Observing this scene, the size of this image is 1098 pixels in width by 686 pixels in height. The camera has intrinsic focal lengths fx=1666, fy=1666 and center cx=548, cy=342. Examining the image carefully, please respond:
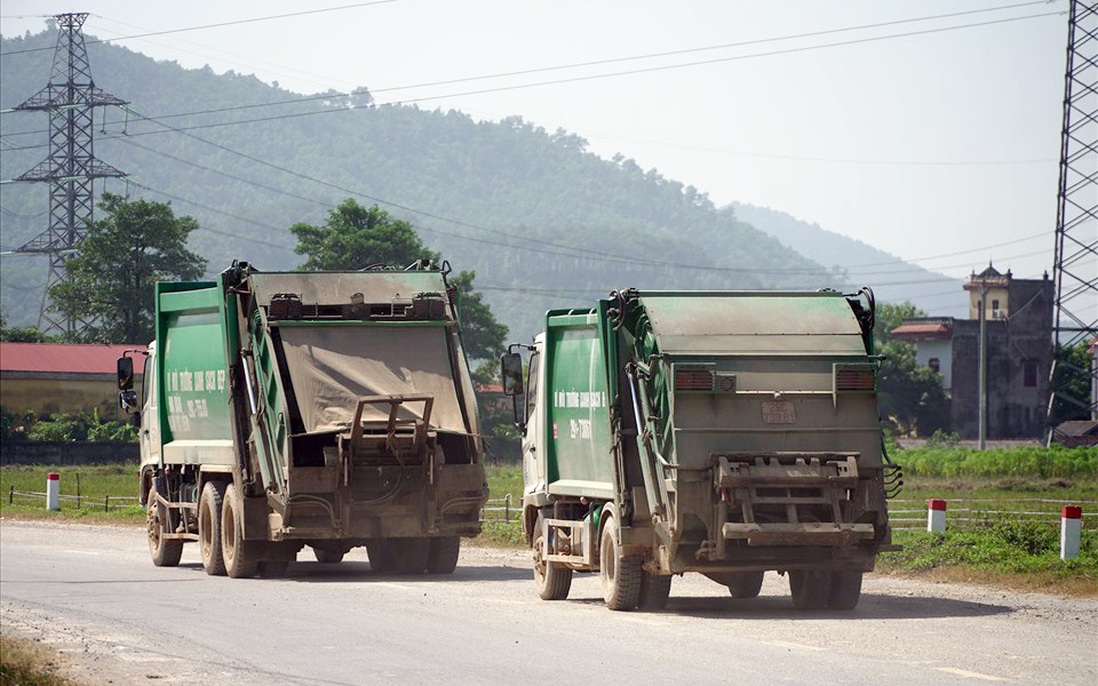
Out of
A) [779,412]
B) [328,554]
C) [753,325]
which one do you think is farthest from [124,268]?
[779,412]

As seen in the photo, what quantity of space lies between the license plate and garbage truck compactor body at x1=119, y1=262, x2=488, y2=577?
20.0ft

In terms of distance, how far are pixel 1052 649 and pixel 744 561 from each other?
3.45 metres

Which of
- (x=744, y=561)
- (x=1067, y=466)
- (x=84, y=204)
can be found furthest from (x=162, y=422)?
(x=84, y=204)

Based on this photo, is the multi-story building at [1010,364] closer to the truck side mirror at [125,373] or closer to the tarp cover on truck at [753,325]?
the truck side mirror at [125,373]

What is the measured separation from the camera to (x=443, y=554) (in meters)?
22.9

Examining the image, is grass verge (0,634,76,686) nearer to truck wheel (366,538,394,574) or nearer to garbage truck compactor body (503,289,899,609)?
garbage truck compactor body (503,289,899,609)

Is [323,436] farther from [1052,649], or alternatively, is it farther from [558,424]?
[1052,649]

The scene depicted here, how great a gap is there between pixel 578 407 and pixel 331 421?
4308 mm

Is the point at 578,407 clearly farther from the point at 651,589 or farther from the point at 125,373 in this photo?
the point at 125,373

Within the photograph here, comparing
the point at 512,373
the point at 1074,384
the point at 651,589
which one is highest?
the point at 1074,384

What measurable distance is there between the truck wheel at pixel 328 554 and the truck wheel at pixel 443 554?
143 cm

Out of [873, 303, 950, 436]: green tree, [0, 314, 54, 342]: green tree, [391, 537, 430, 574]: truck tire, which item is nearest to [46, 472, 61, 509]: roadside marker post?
[391, 537, 430, 574]: truck tire

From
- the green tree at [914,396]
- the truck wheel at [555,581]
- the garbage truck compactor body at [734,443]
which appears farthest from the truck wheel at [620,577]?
the green tree at [914,396]

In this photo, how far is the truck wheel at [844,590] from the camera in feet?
55.1
